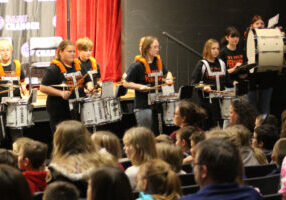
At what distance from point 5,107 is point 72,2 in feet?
14.0

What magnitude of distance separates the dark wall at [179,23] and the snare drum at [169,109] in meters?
2.88

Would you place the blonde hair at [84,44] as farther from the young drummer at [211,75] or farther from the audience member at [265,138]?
the audience member at [265,138]

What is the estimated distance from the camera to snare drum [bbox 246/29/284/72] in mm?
8297

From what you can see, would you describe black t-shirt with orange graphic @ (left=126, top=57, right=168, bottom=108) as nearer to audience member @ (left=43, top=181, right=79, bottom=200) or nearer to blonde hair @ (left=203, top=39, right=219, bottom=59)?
blonde hair @ (left=203, top=39, right=219, bottom=59)

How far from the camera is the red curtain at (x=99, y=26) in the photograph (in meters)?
11.2

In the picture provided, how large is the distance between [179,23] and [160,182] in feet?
25.4

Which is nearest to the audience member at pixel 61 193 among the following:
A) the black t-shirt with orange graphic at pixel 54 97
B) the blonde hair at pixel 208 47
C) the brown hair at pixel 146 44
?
the black t-shirt with orange graphic at pixel 54 97

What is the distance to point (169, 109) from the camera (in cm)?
788

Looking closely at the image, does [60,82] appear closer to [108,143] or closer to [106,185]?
[108,143]

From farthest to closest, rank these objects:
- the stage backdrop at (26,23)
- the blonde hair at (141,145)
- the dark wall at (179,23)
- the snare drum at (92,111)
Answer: the stage backdrop at (26,23) → the dark wall at (179,23) → the snare drum at (92,111) → the blonde hair at (141,145)

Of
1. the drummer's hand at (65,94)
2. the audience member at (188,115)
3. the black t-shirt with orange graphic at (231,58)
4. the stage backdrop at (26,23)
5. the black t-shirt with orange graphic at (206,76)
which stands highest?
the stage backdrop at (26,23)

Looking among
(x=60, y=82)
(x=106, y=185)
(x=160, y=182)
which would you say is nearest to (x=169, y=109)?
(x=60, y=82)

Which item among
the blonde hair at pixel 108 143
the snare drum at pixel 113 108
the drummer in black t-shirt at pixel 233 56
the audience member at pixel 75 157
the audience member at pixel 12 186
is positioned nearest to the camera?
the audience member at pixel 12 186

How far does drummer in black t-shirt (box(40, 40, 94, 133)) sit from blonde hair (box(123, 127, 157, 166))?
276cm
